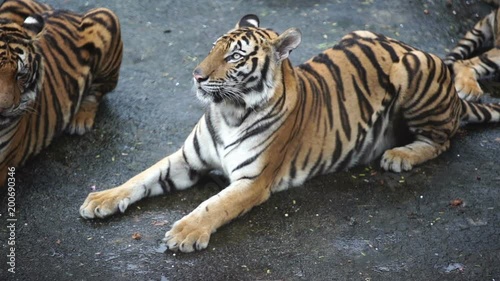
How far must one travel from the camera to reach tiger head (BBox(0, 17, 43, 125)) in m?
5.17

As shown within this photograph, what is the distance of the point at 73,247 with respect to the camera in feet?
16.3

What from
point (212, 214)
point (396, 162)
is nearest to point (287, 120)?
point (212, 214)

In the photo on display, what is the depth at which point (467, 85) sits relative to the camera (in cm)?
696

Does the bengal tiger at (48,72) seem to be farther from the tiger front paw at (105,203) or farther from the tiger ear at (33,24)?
the tiger front paw at (105,203)

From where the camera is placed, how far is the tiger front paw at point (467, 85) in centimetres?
693

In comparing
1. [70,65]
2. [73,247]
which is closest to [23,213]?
[73,247]

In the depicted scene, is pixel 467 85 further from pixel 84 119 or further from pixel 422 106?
pixel 84 119

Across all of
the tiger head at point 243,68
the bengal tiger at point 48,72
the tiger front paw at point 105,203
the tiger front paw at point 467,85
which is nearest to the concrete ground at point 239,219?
the tiger front paw at point 105,203

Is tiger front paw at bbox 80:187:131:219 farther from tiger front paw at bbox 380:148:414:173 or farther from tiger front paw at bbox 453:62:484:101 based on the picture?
tiger front paw at bbox 453:62:484:101

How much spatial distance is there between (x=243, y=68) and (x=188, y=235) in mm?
1005

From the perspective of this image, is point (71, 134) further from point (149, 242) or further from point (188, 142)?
point (149, 242)

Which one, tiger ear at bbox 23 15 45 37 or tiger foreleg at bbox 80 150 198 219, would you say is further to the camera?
tiger ear at bbox 23 15 45 37

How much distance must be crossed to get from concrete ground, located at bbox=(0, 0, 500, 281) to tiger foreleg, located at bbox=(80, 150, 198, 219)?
63 mm

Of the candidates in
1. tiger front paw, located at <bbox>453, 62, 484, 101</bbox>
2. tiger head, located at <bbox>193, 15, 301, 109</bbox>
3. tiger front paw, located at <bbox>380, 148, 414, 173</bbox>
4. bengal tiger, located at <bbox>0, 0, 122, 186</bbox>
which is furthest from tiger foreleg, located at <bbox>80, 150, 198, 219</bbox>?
tiger front paw, located at <bbox>453, 62, 484, 101</bbox>
